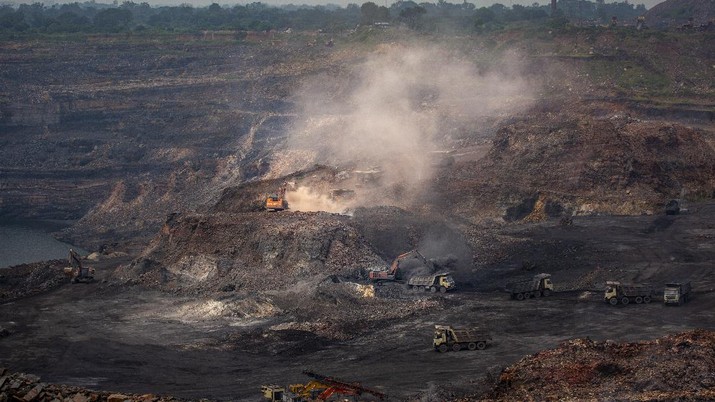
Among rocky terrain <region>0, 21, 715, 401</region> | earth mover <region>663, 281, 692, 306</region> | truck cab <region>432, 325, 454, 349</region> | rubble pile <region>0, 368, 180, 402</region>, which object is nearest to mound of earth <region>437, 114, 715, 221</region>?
rocky terrain <region>0, 21, 715, 401</region>

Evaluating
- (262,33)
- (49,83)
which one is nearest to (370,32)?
(262,33)

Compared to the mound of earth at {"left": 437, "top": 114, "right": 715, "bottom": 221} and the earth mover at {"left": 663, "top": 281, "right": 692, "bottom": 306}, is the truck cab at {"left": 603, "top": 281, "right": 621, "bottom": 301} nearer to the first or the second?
the earth mover at {"left": 663, "top": 281, "right": 692, "bottom": 306}

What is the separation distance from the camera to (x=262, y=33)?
447 ft

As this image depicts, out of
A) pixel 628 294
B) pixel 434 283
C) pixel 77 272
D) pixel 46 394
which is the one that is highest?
pixel 46 394

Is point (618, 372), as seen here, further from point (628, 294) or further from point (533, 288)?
point (533, 288)

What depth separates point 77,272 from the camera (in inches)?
2216

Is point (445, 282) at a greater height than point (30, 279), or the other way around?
point (445, 282)

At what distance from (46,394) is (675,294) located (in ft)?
81.4

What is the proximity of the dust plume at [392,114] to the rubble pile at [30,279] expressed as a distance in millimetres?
18914

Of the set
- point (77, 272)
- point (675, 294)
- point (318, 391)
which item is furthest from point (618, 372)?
point (77, 272)

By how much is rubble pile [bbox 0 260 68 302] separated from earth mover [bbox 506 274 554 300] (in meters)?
25.5

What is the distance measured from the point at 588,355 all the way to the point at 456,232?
81.9 feet

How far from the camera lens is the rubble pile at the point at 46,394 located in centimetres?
2972

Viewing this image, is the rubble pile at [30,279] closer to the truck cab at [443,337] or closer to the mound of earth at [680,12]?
the truck cab at [443,337]
